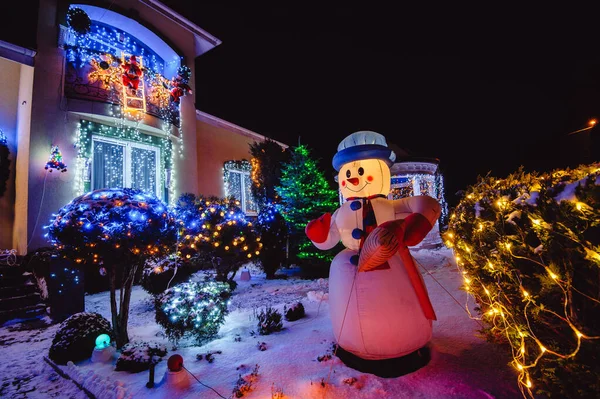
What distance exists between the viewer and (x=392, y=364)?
9.95ft

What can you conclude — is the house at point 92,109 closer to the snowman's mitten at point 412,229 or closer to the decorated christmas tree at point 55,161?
the decorated christmas tree at point 55,161

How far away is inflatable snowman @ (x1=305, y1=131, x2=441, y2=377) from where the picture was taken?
289cm

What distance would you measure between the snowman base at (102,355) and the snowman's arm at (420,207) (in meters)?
4.24

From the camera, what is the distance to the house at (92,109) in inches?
306

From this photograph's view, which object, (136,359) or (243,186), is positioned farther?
(243,186)

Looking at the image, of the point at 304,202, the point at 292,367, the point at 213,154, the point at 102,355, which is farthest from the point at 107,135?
the point at 292,367

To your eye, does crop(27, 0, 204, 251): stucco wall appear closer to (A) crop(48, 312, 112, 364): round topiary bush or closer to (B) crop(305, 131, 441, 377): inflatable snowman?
(A) crop(48, 312, 112, 364): round topiary bush

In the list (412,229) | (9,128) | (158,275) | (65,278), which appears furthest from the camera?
(9,128)

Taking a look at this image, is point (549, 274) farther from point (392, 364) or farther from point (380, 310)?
point (392, 364)

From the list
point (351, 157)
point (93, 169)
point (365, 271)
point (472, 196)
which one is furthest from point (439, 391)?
point (93, 169)

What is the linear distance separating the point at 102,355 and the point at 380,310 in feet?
12.4

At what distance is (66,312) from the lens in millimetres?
6254

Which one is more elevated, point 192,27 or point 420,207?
point 192,27

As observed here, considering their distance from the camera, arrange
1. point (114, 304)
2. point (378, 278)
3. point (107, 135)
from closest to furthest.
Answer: point (378, 278)
point (114, 304)
point (107, 135)
